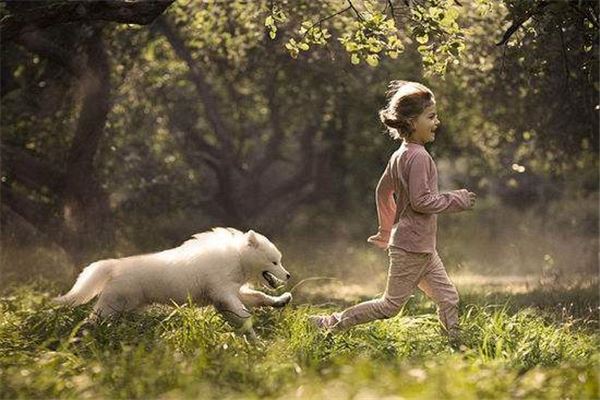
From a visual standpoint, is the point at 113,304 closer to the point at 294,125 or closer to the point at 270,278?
the point at 270,278

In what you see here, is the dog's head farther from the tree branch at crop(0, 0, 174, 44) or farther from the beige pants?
the tree branch at crop(0, 0, 174, 44)

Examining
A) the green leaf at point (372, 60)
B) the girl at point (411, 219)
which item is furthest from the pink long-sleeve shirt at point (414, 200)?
the green leaf at point (372, 60)

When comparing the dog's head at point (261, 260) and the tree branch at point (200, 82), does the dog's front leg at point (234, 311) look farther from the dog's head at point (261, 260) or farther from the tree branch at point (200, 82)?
the tree branch at point (200, 82)

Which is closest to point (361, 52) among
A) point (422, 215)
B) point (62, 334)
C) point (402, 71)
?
point (422, 215)

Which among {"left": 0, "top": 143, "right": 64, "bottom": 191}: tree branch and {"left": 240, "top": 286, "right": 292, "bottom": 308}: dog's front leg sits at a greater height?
{"left": 0, "top": 143, "right": 64, "bottom": 191}: tree branch

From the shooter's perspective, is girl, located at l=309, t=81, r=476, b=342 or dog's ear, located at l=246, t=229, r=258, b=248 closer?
girl, located at l=309, t=81, r=476, b=342

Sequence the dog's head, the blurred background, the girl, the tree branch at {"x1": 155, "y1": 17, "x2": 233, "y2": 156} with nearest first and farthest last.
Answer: the girl, the dog's head, the blurred background, the tree branch at {"x1": 155, "y1": 17, "x2": 233, "y2": 156}

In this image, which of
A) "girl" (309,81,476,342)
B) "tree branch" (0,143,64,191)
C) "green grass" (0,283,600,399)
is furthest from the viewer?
"tree branch" (0,143,64,191)

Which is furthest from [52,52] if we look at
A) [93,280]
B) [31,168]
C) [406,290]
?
[406,290]

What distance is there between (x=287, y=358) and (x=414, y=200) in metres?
1.65

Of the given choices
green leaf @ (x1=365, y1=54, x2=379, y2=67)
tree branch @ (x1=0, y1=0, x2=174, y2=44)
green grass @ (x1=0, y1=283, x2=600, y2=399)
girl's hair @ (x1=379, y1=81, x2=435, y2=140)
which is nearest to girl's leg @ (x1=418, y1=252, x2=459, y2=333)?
green grass @ (x1=0, y1=283, x2=600, y2=399)

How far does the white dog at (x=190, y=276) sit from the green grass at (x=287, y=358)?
16 cm

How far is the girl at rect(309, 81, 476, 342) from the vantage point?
797 cm

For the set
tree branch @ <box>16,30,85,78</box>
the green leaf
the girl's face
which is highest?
tree branch @ <box>16,30,85,78</box>
